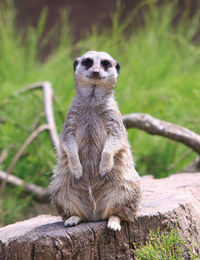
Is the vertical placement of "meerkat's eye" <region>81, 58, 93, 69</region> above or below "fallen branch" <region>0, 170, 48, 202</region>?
above

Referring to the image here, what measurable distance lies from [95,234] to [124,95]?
11.3 ft

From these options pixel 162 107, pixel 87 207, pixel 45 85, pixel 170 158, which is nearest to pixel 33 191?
pixel 45 85

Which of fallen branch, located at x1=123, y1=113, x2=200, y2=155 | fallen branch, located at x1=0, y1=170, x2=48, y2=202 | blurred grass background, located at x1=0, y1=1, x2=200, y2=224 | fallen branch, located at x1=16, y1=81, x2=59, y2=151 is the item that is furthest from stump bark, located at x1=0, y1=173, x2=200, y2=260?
fallen branch, located at x1=0, y1=170, x2=48, y2=202

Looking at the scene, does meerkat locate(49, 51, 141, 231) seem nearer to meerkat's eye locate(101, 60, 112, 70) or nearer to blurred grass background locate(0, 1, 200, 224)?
meerkat's eye locate(101, 60, 112, 70)

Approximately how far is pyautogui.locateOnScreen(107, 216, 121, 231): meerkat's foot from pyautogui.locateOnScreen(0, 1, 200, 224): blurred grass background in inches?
78.2

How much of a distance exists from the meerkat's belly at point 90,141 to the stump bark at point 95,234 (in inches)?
11.6

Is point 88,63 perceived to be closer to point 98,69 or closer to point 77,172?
point 98,69

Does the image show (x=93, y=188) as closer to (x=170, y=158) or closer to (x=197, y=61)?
(x=170, y=158)

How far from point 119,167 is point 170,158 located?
8.52 ft

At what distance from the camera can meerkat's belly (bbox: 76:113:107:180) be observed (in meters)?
2.53

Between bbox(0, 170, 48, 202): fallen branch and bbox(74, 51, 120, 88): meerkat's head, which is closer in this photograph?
bbox(74, 51, 120, 88): meerkat's head

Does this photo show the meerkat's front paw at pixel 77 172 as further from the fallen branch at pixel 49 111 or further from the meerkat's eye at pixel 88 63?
the fallen branch at pixel 49 111

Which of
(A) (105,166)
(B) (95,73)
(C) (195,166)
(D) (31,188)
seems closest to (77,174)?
(A) (105,166)

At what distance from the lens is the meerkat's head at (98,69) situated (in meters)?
2.47
